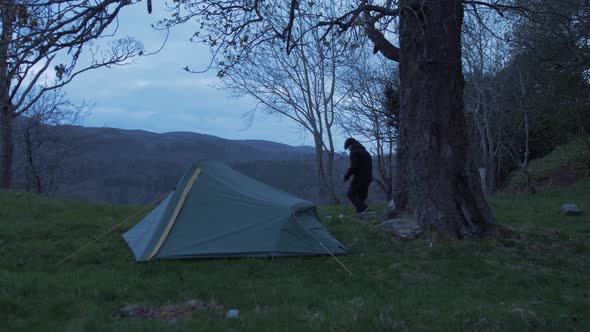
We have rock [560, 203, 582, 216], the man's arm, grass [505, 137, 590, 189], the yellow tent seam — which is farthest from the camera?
grass [505, 137, 590, 189]

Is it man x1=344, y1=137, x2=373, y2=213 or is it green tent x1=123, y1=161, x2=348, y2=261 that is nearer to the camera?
green tent x1=123, y1=161, x2=348, y2=261

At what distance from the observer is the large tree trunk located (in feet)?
27.3

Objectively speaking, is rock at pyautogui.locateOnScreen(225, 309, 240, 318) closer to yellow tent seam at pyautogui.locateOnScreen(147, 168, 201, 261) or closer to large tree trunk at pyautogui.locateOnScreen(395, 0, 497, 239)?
yellow tent seam at pyautogui.locateOnScreen(147, 168, 201, 261)

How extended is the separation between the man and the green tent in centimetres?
315

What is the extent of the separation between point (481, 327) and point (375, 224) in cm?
461

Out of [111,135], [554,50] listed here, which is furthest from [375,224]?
[111,135]

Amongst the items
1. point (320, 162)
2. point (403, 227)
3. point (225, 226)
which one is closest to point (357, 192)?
point (403, 227)

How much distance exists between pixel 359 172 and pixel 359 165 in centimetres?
16

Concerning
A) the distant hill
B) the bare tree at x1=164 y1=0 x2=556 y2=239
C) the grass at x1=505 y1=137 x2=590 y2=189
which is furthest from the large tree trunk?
the grass at x1=505 y1=137 x2=590 y2=189

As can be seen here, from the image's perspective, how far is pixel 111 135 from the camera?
1773 inches

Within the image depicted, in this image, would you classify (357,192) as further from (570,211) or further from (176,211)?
(570,211)

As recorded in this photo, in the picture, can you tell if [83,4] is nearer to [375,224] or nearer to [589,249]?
[375,224]

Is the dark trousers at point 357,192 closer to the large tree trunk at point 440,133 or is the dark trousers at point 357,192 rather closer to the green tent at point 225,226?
the large tree trunk at point 440,133

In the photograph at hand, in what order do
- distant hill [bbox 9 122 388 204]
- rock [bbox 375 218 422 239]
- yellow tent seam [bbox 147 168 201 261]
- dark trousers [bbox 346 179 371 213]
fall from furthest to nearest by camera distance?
distant hill [bbox 9 122 388 204]
dark trousers [bbox 346 179 371 213]
rock [bbox 375 218 422 239]
yellow tent seam [bbox 147 168 201 261]
